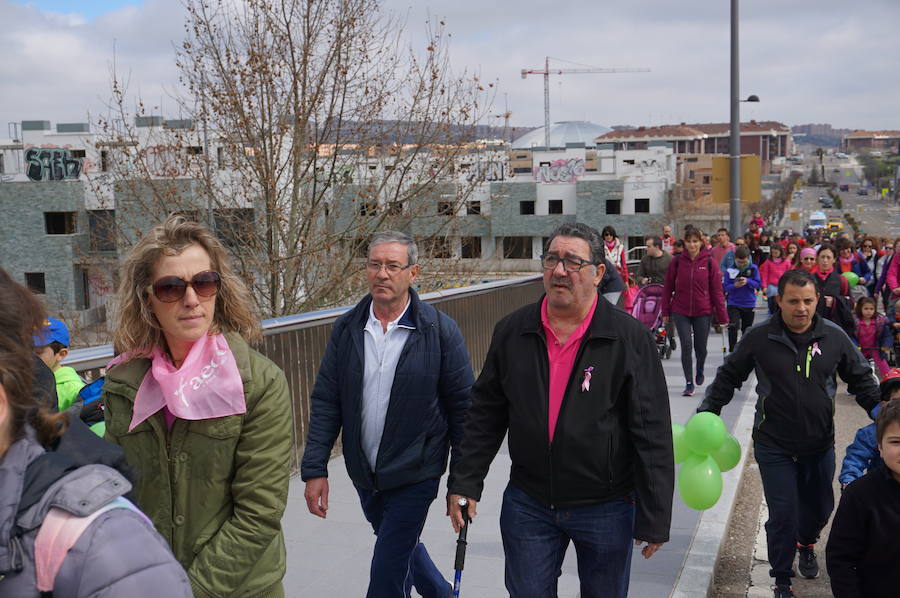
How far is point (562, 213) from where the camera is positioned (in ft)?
270

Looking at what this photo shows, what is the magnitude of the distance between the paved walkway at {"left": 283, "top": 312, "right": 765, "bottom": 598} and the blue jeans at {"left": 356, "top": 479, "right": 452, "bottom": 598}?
1092 mm

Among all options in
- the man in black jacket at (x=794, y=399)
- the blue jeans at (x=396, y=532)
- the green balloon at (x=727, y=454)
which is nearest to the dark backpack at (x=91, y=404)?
the blue jeans at (x=396, y=532)

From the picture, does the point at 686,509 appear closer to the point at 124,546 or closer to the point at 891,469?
A: the point at 891,469

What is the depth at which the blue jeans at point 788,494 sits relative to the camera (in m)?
5.28

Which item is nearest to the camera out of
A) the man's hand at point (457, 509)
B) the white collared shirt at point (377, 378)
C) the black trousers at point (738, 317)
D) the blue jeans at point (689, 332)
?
the man's hand at point (457, 509)

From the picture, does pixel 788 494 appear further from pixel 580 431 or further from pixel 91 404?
pixel 91 404

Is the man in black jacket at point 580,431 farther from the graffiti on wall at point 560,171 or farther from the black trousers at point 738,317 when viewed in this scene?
the graffiti on wall at point 560,171

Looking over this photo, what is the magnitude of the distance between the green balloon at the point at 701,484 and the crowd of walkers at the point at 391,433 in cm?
33

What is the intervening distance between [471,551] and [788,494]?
6.42 feet

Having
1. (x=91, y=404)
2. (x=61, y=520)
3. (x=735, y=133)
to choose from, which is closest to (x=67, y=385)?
(x=91, y=404)

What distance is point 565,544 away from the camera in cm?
386

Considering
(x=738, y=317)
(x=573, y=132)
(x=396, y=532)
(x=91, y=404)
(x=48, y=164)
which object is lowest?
(x=738, y=317)

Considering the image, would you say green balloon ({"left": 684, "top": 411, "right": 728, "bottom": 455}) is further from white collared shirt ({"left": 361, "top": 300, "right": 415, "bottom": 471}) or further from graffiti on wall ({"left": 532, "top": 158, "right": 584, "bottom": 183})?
graffiti on wall ({"left": 532, "top": 158, "right": 584, "bottom": 183})

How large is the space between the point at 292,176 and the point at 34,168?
56058mm
